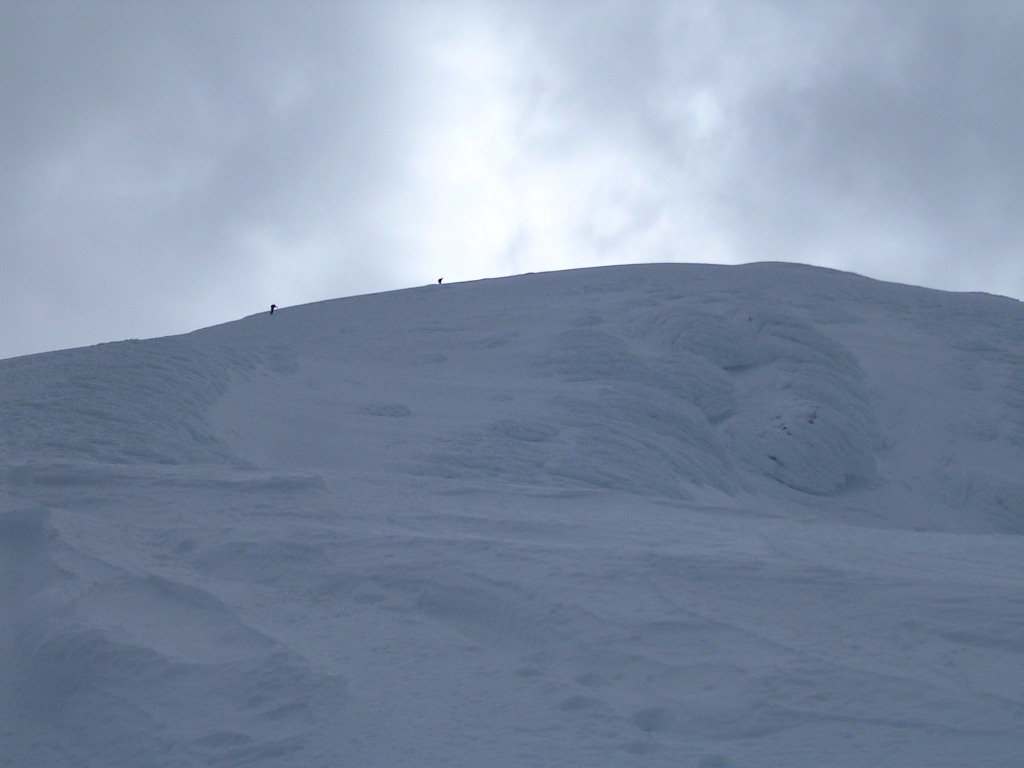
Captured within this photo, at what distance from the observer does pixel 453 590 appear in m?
5.69

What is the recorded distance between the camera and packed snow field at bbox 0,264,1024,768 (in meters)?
4.19

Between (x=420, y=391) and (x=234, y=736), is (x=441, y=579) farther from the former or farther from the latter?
(x=420, y=391)

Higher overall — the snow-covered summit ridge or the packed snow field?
the snow-covered summit ridge

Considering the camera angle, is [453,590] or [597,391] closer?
[453,590]

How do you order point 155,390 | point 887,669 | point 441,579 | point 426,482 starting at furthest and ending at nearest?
point 155,390
point 426,482
point 441,579
point 887,669

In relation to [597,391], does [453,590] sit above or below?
below

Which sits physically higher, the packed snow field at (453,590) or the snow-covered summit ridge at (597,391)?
the snow-covered summit ridge at (597,391)

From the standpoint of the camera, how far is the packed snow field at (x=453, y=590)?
419cm

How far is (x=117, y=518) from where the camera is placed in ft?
23.5

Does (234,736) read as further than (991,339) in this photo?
No

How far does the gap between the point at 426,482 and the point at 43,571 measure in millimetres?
3428

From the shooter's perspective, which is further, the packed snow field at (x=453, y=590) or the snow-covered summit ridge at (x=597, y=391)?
the snow-covered summit ridge at (x=597, y=391)

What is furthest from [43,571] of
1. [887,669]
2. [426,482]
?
[887,669]

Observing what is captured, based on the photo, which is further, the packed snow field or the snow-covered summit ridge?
the snow-covered summit ridge
